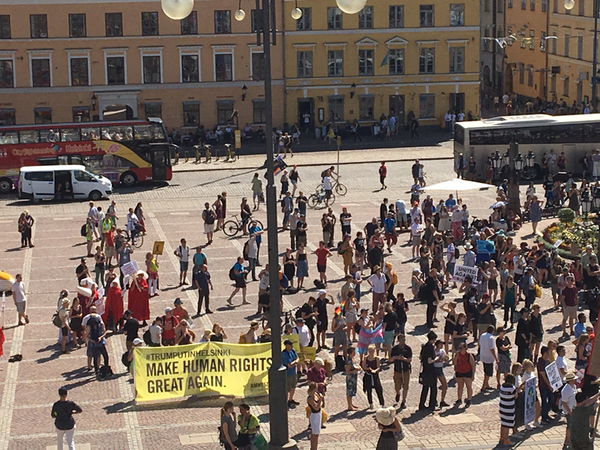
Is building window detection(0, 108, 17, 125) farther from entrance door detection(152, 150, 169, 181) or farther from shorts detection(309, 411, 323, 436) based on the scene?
shorts detection(309, 411, 323, 436)

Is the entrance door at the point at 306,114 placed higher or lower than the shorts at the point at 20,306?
higher

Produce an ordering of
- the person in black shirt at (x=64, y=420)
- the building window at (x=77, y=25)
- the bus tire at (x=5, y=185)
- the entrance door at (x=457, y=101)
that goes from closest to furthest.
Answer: the person in black shirt at (x=64, y=420) → the bus tire at (x=5, y=185) → the building window at (x=77, y=25) → the entrance door at (x=457, y=101)

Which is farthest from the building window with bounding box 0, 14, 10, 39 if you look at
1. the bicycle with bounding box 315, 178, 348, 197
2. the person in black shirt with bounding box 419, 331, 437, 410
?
the person in black shirt with bounding box 419, 331, 437, 410

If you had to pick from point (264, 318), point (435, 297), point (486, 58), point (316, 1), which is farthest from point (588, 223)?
point (486, 58)

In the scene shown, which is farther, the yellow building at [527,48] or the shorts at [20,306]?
the yellow building at [527,48]

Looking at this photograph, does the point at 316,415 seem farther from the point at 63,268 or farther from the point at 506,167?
the point at 506,167

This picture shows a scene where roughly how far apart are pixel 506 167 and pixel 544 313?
73.4 ft

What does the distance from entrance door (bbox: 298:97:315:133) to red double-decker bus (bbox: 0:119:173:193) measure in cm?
1869

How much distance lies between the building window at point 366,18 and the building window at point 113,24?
46.9 ft

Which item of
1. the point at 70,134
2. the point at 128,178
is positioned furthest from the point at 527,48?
the point at 70,134

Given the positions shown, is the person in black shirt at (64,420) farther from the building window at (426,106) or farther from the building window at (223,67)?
the building window at (426,106)

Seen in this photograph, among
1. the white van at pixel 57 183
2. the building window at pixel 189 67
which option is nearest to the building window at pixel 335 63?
the building window at pixel 189 67

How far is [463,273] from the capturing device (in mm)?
27844

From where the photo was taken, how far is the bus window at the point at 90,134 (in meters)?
51.8
